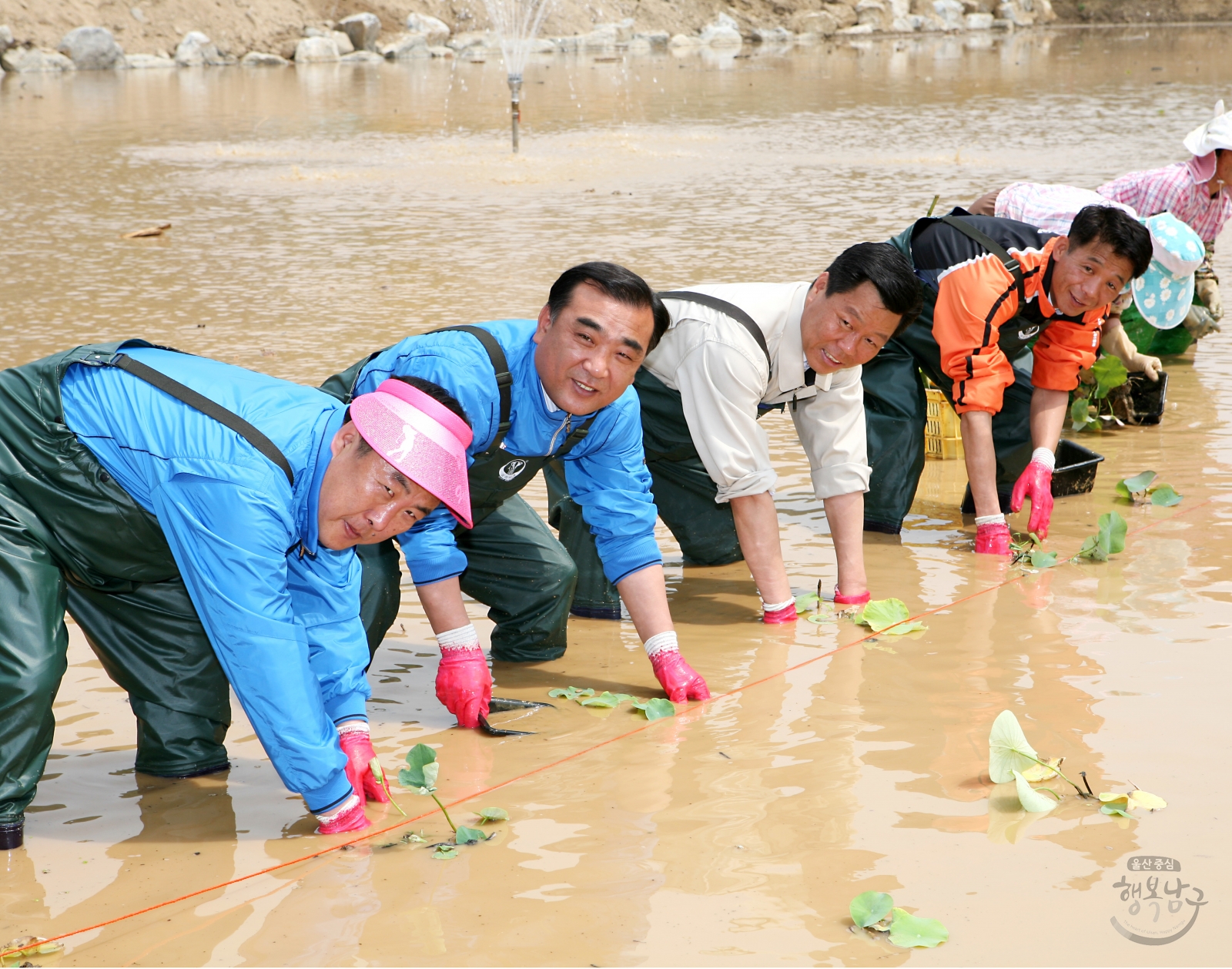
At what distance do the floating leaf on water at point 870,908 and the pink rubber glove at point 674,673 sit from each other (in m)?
1.16

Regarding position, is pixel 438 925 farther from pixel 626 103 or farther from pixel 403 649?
pixel 626 103

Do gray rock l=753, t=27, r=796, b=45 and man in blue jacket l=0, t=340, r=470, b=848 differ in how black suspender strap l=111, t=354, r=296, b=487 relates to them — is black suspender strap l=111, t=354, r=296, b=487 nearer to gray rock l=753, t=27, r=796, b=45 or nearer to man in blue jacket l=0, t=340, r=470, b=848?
man in blue jacket l=0, t=340, r=470, b=848

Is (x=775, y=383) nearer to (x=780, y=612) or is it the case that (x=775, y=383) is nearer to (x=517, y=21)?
(x=780, y=612)

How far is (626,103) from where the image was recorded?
775 inches

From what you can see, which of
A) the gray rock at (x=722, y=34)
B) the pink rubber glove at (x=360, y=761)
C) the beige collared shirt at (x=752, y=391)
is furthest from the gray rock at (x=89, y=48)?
the pink rubber glove at (x=360, y=761)

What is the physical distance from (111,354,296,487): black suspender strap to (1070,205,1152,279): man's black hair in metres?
2.97

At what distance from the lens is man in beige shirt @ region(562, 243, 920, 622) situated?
3.80m

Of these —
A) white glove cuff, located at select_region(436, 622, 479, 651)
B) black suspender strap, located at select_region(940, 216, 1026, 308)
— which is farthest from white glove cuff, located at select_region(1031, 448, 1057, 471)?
white glove cuff, located at select_region(436, 622, 479, 651)

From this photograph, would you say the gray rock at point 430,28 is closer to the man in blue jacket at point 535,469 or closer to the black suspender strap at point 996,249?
the black suspender strap at point 996,249

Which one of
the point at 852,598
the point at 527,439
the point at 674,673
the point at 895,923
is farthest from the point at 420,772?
the point at 852,598

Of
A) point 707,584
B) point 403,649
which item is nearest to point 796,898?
Answer: point 403,649

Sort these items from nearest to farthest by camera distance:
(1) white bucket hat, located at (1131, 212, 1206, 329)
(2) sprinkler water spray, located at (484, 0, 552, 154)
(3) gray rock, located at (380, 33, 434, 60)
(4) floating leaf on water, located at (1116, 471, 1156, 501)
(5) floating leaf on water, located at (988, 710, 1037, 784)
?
(5) floating leaf on water, located at (988, 710, 1037, 784), (1) white bucket hat, located at (1131, 212, 1206, 329), (4) floating leaf on water, located at (1116, 471, 1156, 501), (3) gray rock, located at (380, 33, 434, 60), (2) sprinkler water spray, located at (484, 0, 552, 154)

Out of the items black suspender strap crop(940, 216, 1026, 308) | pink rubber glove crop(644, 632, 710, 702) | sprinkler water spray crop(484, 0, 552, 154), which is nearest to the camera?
pink rubber glove crop(644, 632, 710, 702)

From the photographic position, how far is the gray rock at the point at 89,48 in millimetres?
25328
